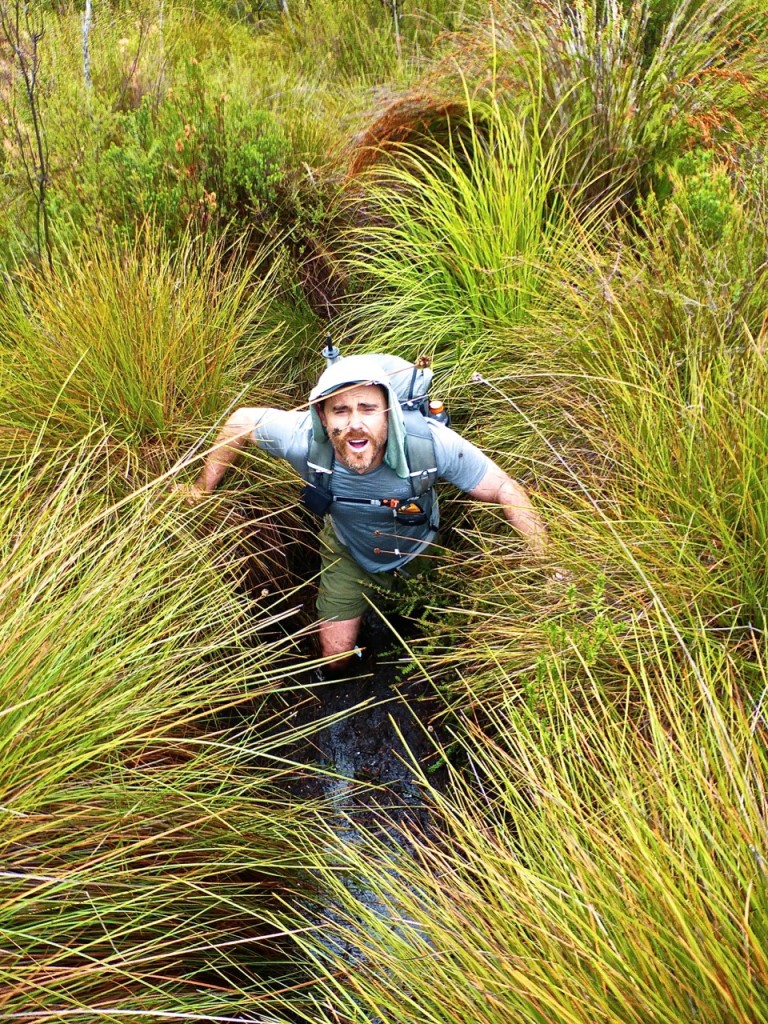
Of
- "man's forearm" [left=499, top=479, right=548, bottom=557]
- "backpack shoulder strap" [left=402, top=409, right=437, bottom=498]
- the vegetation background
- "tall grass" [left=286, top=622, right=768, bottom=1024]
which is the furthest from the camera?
"backpack shoulder strap" [left=402, top=409, right=437, bottom=498]

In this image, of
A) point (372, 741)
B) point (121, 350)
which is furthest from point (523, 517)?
point (121, 350)

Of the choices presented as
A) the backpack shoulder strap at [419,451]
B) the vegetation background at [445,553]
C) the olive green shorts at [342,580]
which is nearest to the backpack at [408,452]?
the backpack shoulder strap at [419,451]

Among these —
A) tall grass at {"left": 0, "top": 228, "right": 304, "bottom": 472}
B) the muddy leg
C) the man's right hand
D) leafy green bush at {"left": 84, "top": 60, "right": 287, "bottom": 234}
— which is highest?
leafy green bush at {"left": 84, "top": 60, "right": 287, "bottom": 234}

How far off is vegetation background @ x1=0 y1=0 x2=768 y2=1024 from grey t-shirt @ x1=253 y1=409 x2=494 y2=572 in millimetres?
206

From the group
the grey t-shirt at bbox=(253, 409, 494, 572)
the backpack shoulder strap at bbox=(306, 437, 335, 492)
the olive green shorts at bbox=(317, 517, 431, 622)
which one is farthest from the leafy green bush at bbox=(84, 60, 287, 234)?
the olive green shorts at bbox=(317, 517, 431, 622)

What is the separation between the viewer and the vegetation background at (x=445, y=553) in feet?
6.42

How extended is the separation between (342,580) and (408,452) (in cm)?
86

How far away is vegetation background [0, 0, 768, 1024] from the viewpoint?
1.96 m

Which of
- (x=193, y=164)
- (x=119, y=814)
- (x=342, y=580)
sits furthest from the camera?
(x=193, y=164)

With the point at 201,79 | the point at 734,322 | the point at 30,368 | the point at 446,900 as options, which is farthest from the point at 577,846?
the point at 201,79

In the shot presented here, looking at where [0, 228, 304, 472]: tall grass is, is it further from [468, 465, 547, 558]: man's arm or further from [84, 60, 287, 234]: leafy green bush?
[468, 465, 547, 558]: man's arm

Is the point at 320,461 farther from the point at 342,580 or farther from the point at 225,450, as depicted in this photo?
the point at 342,580

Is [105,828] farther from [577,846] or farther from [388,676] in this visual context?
[388,676]

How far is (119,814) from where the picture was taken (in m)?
2.29
